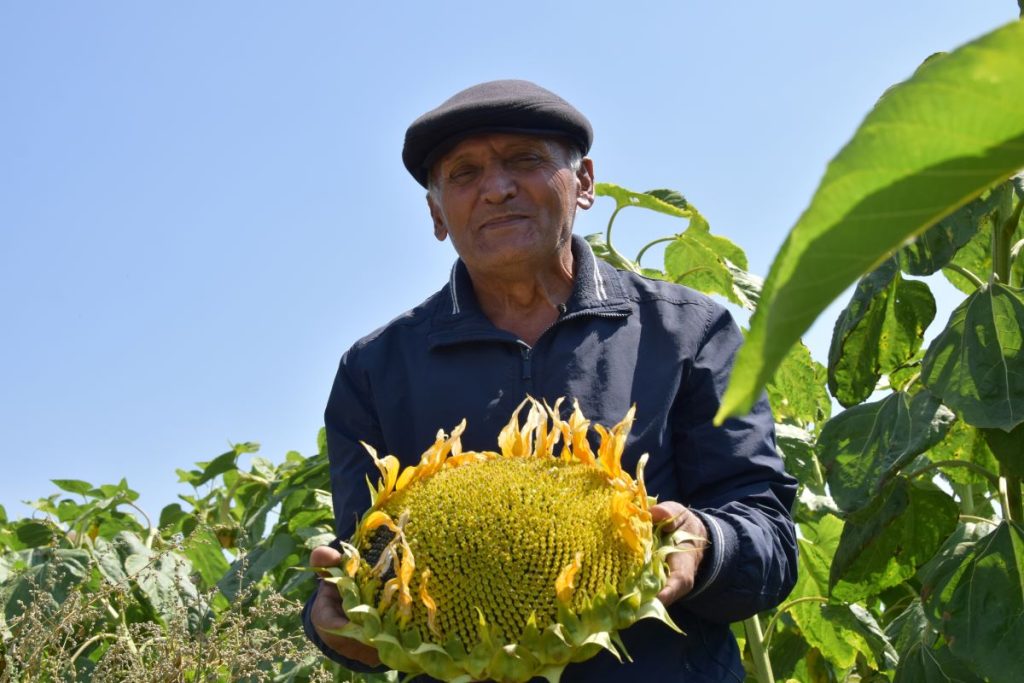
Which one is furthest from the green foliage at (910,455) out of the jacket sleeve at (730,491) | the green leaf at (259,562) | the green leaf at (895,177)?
the green leaf at (895,177)

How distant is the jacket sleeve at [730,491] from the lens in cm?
231

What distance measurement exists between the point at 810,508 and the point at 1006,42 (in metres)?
3.30

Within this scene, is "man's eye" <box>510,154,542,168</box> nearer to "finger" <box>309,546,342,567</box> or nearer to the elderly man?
the elderly man

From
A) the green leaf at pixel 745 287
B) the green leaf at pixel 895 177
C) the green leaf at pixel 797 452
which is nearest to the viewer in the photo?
the green leaf at pixel 895 177

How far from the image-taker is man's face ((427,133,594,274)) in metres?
2.71

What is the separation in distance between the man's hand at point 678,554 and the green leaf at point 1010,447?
1235mm

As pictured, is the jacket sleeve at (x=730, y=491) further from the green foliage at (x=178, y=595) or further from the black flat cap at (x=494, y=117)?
the green foliage at (x=178, y=595)

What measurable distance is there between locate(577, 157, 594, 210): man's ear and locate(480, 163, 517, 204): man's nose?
0.29m

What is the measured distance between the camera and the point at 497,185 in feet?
8.85

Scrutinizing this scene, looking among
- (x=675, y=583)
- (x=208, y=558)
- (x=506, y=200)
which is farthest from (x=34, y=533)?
(x=675, y=583)

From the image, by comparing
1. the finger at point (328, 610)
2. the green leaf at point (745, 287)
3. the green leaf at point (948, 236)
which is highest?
the green leaf at point (745, 287)

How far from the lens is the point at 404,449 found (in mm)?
2664

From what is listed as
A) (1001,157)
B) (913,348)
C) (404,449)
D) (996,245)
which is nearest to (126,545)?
(404,449)

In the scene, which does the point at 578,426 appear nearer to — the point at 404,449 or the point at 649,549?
the point at 649,549
